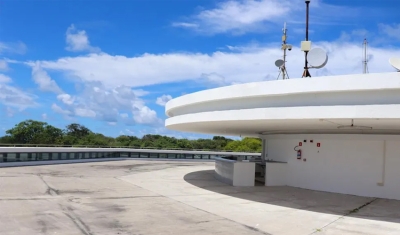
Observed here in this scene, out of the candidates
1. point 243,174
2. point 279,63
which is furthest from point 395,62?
point 243,174

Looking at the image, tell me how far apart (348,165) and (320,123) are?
4.16 metres

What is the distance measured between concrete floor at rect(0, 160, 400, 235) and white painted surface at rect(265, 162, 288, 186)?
0.92 meters

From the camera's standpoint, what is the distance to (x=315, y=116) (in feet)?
36.7

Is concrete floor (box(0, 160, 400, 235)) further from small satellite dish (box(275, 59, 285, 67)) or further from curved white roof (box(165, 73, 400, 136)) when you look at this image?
small satellite dish (box(275, 59, 285, 67))

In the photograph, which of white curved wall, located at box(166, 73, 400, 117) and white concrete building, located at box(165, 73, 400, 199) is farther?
white concrete building, located at box(165, 73, 400, 199)

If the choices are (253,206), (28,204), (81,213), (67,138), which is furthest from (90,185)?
(67,138)

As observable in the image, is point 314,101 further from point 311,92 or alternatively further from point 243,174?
point 243,174

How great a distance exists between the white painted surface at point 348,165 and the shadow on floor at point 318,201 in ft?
1.68

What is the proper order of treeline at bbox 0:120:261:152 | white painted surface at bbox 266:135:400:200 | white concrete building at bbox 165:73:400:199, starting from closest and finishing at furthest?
white concrete building at bbox 165:73:400:199 → white painted surface at bbox 266:135:400:200 → treeline at bbox 0:120:261:152

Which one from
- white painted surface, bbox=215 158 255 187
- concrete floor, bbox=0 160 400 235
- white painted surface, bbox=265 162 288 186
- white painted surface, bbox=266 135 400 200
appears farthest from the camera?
white painted surface, bbox=265 162 288 186

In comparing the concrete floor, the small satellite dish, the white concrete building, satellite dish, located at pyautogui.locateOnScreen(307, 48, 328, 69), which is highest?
the small satellite dish

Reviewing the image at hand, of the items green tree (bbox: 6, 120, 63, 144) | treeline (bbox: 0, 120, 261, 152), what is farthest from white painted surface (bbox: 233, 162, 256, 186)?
green tree (bbox: 6, 120, 63, 144)

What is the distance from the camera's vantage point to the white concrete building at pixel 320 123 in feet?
34.9

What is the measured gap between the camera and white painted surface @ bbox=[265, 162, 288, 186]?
18594 millimetres
